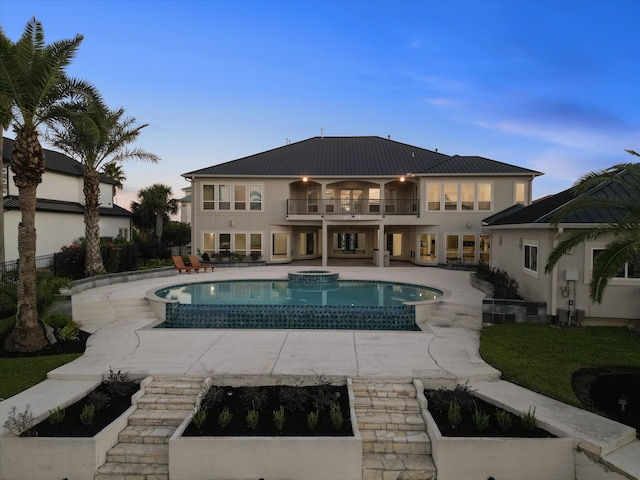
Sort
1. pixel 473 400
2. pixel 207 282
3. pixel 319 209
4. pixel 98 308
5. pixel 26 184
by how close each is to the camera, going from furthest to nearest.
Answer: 1. pixel 319 209
2. pixel 207 282
3. pixel 98 308
4. pixel 26 184
5. pixel 473 400

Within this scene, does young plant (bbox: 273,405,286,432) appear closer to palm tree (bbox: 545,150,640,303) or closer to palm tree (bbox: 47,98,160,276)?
palm tree (bbox: 545,150,640,303)

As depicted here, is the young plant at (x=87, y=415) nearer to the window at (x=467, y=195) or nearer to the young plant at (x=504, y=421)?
the young plant at (x=504, y=421)

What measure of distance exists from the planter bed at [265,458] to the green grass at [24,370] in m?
4.05

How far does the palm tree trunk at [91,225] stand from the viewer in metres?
17.2

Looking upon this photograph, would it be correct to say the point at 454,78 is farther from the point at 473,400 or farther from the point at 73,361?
the point at 73,361

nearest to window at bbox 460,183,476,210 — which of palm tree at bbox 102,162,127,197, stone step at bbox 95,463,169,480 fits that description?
stone step at bbox 95,463,169,480

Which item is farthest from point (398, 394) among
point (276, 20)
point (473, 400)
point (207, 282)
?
point (276, 20)

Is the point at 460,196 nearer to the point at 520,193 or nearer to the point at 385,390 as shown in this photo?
the point at 520,193

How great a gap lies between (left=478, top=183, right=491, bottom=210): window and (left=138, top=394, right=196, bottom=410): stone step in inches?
887

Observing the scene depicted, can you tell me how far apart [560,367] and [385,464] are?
183 inches

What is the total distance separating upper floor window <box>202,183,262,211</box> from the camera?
26.4 meters

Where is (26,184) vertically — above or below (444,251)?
above

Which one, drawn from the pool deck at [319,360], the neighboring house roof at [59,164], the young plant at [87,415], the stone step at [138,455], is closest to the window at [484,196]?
the pool deck at [319,360]

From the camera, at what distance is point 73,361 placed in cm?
830
